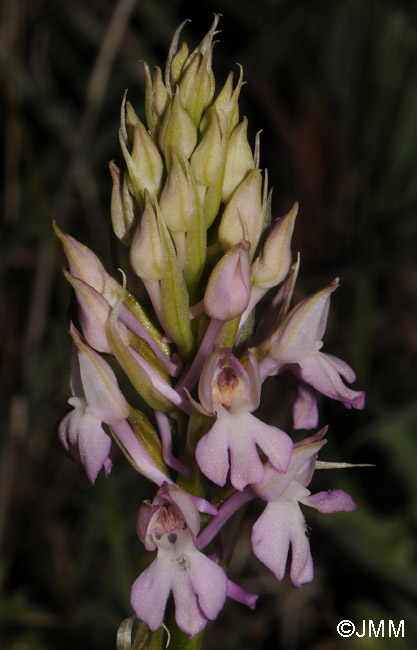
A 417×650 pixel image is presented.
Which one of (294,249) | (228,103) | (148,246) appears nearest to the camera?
(148,246)

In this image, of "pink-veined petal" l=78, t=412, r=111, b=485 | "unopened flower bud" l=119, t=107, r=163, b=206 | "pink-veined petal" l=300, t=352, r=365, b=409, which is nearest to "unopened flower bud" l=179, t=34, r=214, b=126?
"unopened flower bud" l=119, t=107, r=163, b=206

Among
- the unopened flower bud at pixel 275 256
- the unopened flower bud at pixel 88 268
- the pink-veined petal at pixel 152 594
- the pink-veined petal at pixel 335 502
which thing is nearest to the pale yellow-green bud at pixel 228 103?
the unopened flower bud at pixel 275 256

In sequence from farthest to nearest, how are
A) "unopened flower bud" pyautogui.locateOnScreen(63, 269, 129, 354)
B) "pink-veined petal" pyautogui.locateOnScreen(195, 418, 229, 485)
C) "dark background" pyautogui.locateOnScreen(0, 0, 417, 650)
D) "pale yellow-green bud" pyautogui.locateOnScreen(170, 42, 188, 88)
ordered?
"dark background" pyautogui.locateOnScreen(0, 0, 417, 650) → "pale yellow-green bud" pyautogui.locateOnScreen(170, 42, 188, 88) → "unopened flower bud" pyautogui.locateOnScreen(63, 269, 129, 354) → "pink-veined petal" pyautogui.locateOnScreen(195, 418, 229, 485)

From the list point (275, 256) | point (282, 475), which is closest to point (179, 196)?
point (275, 256)

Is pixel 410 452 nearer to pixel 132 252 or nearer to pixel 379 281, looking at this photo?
pixel 379 281

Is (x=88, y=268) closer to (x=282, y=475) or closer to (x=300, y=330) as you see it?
(x=300, y=330)

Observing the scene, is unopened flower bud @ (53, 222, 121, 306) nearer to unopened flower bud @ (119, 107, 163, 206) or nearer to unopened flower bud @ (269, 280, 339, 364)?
unopened flower bud @ (119, 107, 163, 206)

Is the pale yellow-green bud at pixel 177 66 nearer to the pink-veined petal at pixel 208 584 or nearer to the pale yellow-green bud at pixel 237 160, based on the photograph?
the pale yellow-green bud at pixel 237 160
